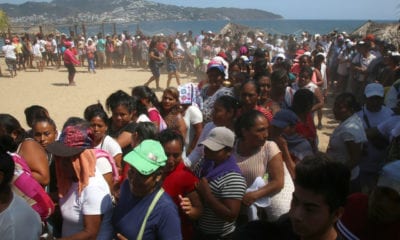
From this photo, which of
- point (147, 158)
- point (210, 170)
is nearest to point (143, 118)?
point (210, 170)

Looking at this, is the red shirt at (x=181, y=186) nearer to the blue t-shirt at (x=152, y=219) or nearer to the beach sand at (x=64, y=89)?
the blue t-shirt at (x=152, y=219)

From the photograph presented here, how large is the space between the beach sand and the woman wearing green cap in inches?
240

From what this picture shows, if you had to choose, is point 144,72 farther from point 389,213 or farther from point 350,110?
point 389,213

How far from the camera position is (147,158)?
2.24 m

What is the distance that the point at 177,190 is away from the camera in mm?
2615

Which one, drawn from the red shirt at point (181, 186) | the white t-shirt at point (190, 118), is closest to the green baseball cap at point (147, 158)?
the red shirt at point (181, 186)

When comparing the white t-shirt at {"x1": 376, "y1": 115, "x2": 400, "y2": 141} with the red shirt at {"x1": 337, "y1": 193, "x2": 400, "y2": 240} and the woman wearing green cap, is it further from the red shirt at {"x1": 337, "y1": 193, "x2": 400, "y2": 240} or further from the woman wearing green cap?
the woman wearing green cap

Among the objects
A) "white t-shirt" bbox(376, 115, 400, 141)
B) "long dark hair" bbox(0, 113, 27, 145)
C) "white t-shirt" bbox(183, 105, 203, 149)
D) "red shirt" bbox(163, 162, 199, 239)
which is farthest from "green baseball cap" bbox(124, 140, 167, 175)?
"white t-shirt" bbox(376, 115, 400, 141)

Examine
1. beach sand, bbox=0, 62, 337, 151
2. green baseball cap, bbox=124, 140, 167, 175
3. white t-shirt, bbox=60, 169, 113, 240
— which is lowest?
beach sand, bbox=0, 62, 337, 151

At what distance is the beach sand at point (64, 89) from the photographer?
10.7 meters

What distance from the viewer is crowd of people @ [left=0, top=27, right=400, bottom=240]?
1.82 m

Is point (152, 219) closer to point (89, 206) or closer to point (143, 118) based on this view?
point (89, 206)

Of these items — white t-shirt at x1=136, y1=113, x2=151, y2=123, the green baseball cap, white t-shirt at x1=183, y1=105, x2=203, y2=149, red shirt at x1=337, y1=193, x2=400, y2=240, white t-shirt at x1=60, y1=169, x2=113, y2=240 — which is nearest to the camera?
red shirt at x1=337, y1=193, x2=400, y2=240

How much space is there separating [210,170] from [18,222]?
4.52 ft
